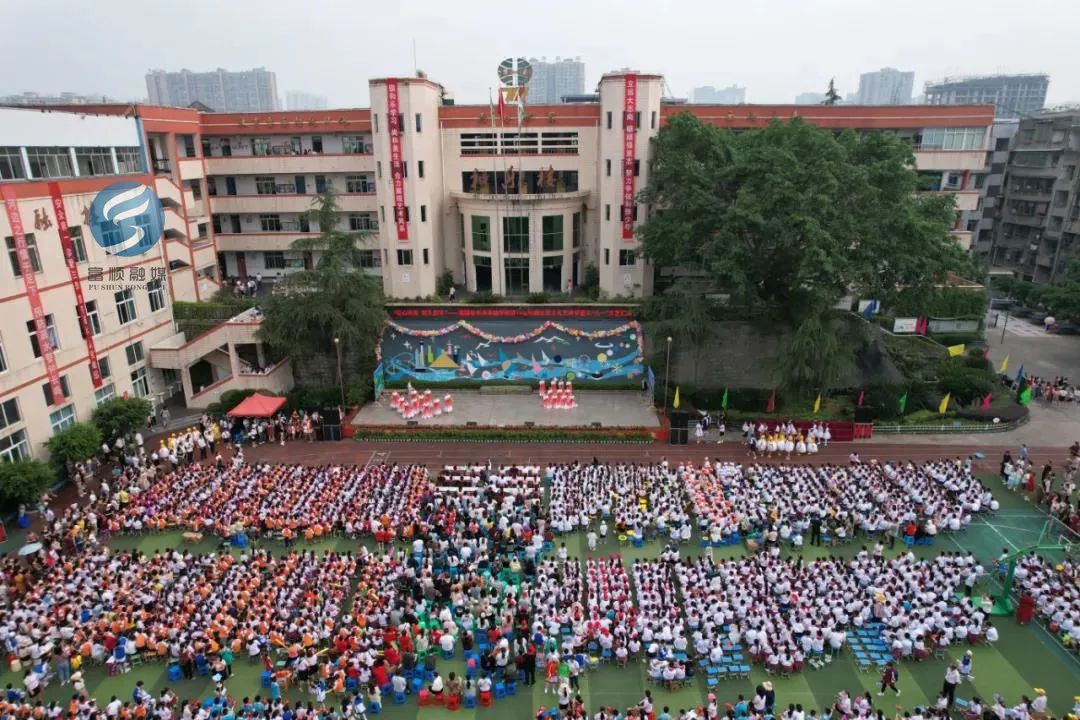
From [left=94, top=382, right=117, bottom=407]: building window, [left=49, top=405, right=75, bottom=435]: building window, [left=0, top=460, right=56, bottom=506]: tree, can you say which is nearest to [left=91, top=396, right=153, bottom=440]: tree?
[left=94, top=382, right=117, bottom=407]: building window

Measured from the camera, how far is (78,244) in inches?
1191

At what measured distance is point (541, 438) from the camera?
1228 inches

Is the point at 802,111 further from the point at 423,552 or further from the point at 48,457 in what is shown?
the point at 48,457

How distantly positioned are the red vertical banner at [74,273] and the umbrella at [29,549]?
10735mm

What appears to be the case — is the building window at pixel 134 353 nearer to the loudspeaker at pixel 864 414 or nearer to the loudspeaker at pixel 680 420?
the loudspeaker at pixel 680 420

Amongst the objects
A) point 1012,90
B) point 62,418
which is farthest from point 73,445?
point 1012,90

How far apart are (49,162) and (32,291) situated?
5.63 m

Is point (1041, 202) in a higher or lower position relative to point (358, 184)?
lower

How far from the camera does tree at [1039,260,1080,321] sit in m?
43.2

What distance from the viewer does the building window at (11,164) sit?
1062 inches

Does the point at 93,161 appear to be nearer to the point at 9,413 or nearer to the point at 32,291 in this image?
the point at 32,291

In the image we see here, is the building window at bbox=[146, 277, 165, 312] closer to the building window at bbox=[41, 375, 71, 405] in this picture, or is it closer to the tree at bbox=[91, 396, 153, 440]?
the tree at bbox=[91, 396, 153, 440]

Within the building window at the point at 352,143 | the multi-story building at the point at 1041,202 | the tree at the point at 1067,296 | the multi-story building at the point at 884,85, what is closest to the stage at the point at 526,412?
the building window at the point at 352,143

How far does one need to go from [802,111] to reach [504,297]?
20.0 meters
